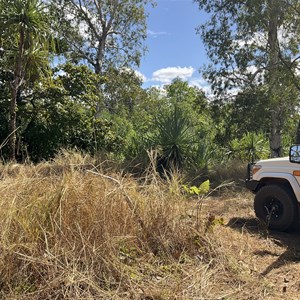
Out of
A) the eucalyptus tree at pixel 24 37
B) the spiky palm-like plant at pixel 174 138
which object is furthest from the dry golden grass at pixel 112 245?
the eucalyptus tree at pixel 24 37

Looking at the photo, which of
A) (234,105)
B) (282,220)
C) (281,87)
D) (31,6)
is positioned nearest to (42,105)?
(31,6)

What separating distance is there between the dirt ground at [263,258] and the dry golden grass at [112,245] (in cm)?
3

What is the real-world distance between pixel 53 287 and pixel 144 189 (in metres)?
1.77

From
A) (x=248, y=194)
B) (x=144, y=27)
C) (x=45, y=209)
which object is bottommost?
(x=248, y=194)

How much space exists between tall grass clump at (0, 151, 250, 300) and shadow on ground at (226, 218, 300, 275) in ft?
3.18

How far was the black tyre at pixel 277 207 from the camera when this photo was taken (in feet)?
21.9

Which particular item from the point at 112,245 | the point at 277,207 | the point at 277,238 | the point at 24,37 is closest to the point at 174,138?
the point at 24,37

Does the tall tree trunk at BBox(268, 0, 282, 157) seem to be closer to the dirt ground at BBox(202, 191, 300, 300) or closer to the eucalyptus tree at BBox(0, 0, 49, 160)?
the eucalyptus tree at BBox(0, 0, 49, 160)

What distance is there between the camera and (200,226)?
498 cm

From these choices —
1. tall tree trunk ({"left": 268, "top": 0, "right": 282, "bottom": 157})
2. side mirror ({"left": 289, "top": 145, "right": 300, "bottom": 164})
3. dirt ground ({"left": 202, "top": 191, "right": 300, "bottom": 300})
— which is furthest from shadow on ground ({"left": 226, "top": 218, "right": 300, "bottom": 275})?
tall tree trunk ({"left": 268, "top": 0, "right": 282, "bottom": 157})

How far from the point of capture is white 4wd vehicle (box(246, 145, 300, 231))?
664 cm

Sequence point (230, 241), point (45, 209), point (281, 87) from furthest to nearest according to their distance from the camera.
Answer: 1. point (281, 87)
2. point (230, 241)
3. point (45, 209)

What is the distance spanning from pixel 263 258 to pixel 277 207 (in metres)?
1.78

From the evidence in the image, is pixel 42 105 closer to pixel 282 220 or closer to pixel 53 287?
pixel 282 220
